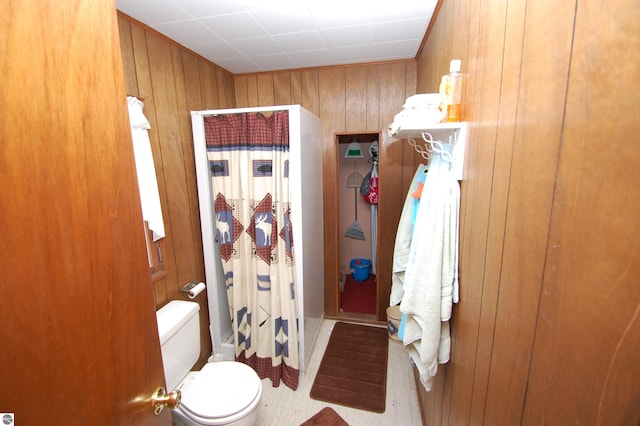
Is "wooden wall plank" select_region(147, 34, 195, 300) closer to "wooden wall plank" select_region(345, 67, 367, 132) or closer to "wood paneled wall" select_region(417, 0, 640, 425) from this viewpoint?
"wooden wall plank" select_region(345, 67, 367, 132)

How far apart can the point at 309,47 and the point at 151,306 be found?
1.99 metres

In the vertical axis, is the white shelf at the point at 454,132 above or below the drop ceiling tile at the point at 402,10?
below

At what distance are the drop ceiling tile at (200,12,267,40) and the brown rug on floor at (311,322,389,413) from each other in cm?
251

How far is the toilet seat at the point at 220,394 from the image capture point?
1367 millimetres

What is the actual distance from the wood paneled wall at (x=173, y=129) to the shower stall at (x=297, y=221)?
7 cm

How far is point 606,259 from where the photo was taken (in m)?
0.40

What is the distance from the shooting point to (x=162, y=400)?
2.59ft

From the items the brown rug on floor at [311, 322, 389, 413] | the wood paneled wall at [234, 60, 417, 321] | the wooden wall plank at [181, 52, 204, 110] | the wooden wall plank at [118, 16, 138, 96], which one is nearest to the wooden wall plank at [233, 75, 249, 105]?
the wood paneled wall at [234, 60, 417, 321]

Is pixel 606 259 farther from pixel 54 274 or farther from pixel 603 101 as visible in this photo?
pixel 54 274

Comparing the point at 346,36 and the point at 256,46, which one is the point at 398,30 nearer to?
the point at 346,36

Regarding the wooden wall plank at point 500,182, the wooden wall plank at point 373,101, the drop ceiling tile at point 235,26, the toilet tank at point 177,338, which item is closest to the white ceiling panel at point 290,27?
the drop ceiling tile at point 235,26

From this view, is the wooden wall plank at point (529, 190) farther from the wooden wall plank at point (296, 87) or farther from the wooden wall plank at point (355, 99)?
the wooden wall plank at point (296, 87)

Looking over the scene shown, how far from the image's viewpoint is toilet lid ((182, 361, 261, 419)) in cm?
139

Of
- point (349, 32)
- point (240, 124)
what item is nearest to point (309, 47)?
point (349, 32)
